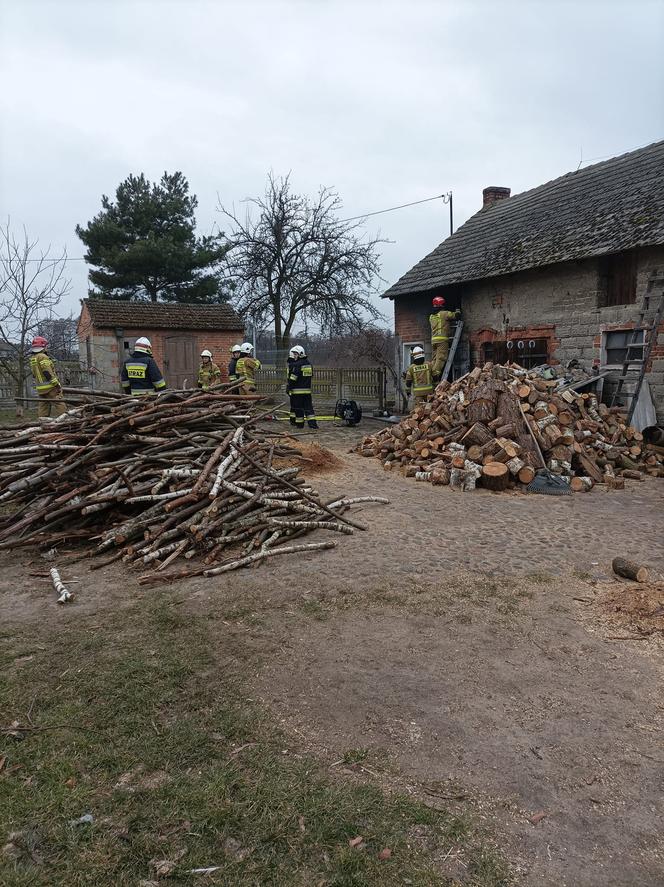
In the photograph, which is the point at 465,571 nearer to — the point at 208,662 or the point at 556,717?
the point at 556,717

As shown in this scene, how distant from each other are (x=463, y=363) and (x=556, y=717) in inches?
514

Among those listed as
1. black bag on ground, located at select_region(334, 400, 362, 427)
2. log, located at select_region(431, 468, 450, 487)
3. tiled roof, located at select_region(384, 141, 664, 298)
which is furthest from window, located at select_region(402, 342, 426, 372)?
log, located at select_region(431, 468, 450, 487)

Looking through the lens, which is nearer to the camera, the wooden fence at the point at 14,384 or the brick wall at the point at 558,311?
the brick wall at the point at 558,311

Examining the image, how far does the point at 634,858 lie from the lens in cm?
224

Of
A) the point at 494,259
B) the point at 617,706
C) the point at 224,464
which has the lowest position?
the point at 617,706

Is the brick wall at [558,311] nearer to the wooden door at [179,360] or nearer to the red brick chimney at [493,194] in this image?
the red brick chimney at [493,194]

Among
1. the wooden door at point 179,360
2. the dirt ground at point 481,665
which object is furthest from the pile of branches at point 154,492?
the wooden door at point 179,360

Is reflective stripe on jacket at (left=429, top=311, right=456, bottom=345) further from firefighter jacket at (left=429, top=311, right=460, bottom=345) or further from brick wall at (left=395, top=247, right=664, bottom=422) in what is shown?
brick wall at (left=395, top=247, right=664, bottom=422)

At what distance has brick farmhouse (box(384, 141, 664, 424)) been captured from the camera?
11.0m

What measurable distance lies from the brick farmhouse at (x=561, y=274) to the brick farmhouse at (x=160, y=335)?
8573 mm

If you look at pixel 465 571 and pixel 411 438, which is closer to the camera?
pixel 465 571

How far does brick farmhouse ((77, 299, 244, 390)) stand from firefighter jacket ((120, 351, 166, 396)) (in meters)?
11.9

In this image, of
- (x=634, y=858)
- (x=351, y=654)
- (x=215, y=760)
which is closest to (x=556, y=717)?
(x=634, y=858)

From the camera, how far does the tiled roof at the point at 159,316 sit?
74.1ft
